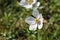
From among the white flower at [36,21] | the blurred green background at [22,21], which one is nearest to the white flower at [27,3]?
the white flower at [36,21]

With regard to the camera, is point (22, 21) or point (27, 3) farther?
point (22, 21)

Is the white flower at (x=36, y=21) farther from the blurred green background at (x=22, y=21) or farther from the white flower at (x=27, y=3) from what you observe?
the blurred green background at (x=22, y=21)

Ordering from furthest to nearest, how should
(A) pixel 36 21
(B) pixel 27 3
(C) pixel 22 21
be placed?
(C) pixel 22 21, (B) pixel 27 3, (A) pixel 36 21

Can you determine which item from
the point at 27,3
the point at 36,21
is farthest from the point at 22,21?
the point at 36,21

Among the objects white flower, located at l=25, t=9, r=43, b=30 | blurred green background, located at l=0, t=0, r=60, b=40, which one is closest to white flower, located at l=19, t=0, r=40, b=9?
white flower, located at l=25, t=9, r=43, b=30

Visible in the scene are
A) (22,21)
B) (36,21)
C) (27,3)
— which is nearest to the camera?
(36,21)

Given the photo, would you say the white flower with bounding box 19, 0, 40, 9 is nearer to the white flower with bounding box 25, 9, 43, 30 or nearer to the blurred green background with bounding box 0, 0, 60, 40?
the white flower with bounding box 25, 9, 43, 30

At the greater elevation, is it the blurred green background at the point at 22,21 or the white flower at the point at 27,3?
the white flower at the point at 27,3

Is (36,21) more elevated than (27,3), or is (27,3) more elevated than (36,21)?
(27,3)

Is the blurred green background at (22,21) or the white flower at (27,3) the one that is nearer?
the white flower at (27,3)

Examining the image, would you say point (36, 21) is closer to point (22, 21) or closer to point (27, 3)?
point (27, 3)
